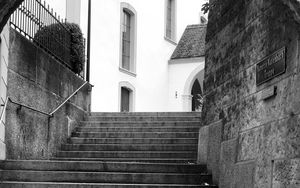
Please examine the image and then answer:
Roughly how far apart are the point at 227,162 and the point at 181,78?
59.0 feet

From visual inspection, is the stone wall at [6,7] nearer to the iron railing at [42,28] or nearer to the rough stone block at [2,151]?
the rough stone block at [2,151]

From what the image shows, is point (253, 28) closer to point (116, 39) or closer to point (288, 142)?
point (288, 142)

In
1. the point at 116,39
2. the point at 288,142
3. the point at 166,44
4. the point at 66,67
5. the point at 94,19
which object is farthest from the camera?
the point at 166,44

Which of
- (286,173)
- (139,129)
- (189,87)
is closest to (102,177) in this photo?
(286,173)

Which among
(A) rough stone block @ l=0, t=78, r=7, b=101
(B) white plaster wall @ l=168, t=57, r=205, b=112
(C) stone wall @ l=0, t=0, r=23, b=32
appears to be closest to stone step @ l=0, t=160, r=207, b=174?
(A) rough stone block @ l=0, t=78, r=7, b=101

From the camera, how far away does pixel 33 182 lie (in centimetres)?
817

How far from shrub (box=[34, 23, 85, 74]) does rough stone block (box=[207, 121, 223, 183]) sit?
3997mm

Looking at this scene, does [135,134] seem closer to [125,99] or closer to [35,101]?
[35,101]

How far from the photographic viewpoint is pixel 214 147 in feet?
27.6

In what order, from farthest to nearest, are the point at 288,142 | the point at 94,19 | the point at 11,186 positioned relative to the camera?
1. the point at 94,19
2. the point at 11,186
3. the point at 288,142

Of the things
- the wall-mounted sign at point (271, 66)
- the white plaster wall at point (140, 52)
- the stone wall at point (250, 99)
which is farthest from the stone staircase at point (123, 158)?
the white plaster wall at point (140, 52)

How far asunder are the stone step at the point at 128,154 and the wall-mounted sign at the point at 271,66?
11.9ft

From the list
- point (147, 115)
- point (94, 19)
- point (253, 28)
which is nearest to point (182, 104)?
point (94, 19)

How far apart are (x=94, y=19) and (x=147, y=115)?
670 cm
